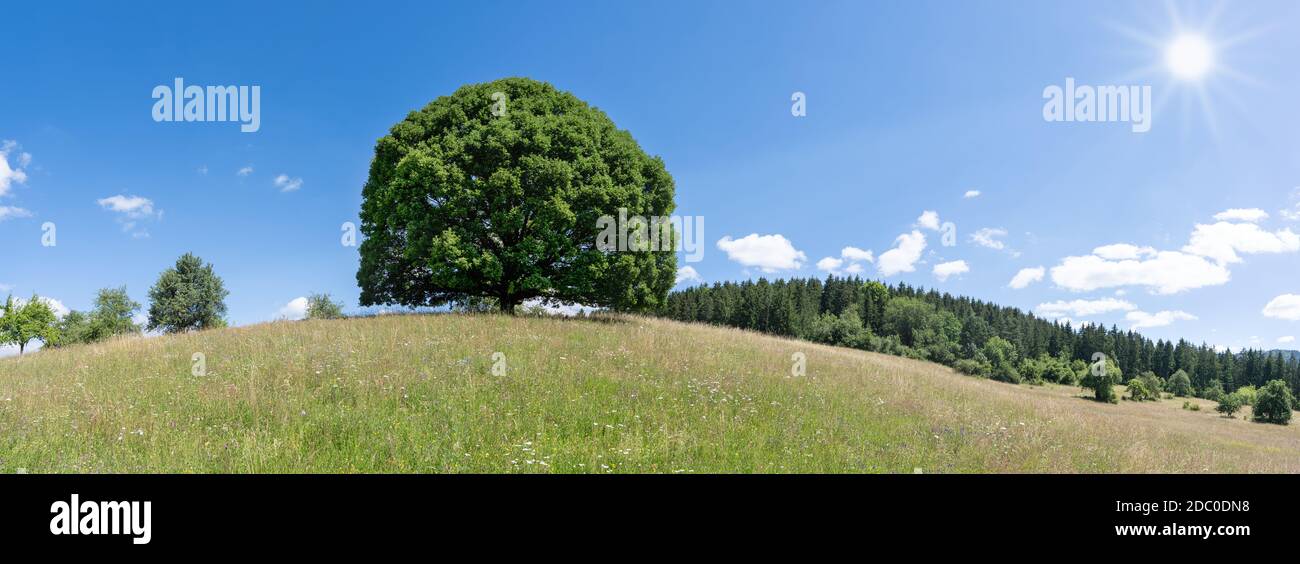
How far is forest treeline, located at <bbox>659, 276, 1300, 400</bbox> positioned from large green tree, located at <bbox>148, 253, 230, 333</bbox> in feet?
218

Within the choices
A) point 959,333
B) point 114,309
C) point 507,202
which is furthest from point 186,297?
point 959,333

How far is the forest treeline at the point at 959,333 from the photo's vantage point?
3469 inches

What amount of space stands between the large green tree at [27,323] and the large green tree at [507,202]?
185ft

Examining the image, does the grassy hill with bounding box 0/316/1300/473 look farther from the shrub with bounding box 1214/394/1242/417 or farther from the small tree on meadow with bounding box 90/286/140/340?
the shrub with bounding box 1214/394/1242/417

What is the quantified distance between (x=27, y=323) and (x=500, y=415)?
232 feet

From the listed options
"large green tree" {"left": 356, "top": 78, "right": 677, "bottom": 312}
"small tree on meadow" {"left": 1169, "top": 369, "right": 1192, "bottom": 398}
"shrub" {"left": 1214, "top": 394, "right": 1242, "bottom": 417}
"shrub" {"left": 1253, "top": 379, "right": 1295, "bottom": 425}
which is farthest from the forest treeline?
"large green tree" {"left": 356, "top": 78, "right": 677, "bottom": 312}

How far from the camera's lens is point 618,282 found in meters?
19.4

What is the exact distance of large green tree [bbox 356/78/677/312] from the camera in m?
18.7

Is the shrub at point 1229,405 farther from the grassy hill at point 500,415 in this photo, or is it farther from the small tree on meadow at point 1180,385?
the small tree on meadow at point 1180,385

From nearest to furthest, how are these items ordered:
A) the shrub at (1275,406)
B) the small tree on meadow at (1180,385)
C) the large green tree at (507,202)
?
the large green tree at (507,202) → the shrub at (1275,406) → the small tree on meadow at (1180,385)

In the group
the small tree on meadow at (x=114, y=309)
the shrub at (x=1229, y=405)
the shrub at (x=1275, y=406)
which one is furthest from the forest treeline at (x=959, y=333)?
the small tree on meadow at (x=114, y=309)

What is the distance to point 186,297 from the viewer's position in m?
41.7

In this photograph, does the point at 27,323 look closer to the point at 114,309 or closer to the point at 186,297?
the point at 114,309
